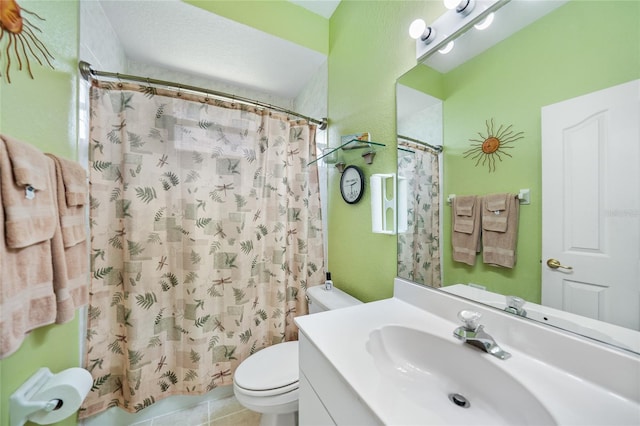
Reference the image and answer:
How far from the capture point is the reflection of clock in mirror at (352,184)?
1286 mm

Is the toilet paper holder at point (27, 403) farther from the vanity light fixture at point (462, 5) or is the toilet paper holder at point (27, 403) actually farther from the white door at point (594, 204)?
the vanity light fixture at point (462, 5)

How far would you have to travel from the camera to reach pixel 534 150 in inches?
24.9

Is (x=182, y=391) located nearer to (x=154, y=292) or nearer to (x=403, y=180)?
Result: (x=154, y=292)

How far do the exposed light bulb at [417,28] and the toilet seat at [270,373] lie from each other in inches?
63.5

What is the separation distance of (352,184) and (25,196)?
4.31 feet

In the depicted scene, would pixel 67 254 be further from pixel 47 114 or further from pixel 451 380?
pixel 451 380

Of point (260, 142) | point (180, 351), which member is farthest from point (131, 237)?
point (260, 142)

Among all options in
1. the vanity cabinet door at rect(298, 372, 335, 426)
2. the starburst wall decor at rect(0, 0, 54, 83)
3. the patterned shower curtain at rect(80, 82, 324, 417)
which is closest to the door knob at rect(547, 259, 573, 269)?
the vanity cabinet door at rect(298, 372, 335, 426)

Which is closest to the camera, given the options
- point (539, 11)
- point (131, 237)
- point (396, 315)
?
point (539, 11)

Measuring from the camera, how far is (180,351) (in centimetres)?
132

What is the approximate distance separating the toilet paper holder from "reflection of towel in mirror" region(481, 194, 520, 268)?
1662 millimetres

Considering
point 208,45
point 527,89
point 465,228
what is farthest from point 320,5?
point 465,228

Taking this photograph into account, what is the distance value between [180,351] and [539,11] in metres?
2.13

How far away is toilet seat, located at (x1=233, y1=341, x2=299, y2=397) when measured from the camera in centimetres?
100
